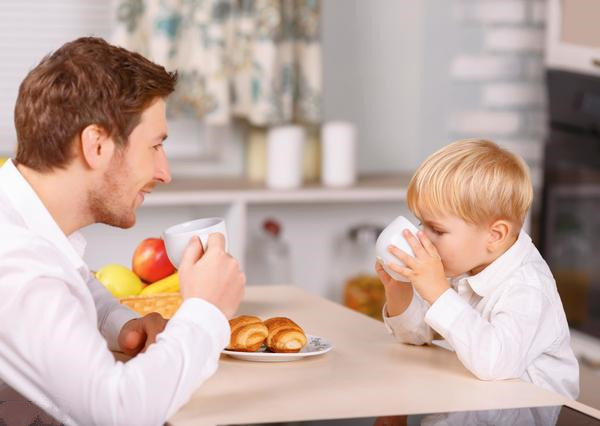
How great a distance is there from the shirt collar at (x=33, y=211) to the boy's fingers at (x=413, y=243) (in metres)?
0.45

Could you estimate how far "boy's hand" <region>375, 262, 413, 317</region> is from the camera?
5.71ft

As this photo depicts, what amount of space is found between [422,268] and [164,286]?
1.79 ft

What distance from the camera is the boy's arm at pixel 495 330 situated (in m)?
1.51

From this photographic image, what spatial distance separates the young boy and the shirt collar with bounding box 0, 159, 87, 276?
45cm

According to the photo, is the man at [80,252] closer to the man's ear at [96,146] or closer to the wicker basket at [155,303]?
the man's ear at [96,146]

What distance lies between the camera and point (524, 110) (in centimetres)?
379

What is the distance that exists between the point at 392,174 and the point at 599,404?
1.88m

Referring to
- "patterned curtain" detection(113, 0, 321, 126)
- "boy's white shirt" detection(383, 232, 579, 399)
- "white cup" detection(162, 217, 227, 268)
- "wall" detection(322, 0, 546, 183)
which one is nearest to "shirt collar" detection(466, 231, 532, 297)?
"boy's white shirt" detection(383, 232, 579, 399)

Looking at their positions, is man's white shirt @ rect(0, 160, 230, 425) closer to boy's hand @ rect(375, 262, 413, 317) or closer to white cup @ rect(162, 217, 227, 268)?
white cup @ rect(162, 217, 227, 268)

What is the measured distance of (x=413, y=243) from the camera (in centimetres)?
157

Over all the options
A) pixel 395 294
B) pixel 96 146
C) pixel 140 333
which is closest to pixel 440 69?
pixel 395 294

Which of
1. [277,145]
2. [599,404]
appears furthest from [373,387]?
[277,145]

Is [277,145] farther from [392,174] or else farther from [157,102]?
[157,102]

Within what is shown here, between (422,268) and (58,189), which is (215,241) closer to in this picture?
(58,189)
